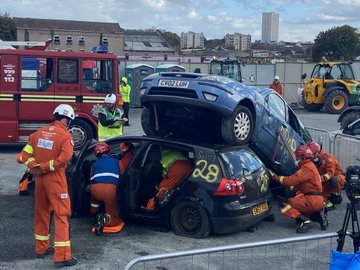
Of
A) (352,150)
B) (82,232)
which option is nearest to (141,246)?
(82,232)

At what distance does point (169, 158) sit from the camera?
8320 mm

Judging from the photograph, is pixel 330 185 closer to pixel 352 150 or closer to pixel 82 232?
pixel 352 150

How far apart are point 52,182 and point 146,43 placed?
9097 centimetres

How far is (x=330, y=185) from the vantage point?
9.37 meters

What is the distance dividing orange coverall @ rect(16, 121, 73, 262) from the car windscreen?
212cm

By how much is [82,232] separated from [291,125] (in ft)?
14.7

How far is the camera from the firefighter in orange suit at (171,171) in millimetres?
8140

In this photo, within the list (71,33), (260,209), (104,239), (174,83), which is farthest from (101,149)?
(71,33)

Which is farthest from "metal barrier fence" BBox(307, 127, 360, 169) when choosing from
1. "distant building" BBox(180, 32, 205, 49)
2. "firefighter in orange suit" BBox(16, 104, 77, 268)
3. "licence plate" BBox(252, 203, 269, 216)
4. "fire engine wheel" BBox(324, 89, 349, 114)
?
"distant building" BBox(180, 32, 205, 49)

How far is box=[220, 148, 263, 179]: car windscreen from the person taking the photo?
7715 millimetres

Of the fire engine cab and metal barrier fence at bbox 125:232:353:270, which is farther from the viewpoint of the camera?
the fire engine cab

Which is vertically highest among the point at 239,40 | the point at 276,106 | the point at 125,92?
the point at 239,40

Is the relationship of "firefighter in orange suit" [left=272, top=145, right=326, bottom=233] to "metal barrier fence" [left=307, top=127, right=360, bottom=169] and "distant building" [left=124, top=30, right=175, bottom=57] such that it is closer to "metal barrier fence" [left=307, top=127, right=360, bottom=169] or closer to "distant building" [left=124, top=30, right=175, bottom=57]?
"metal barrier fence" [left=307, top=127, right=360, bottom=169]

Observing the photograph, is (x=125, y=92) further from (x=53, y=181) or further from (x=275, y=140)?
(x=53, y=181)
